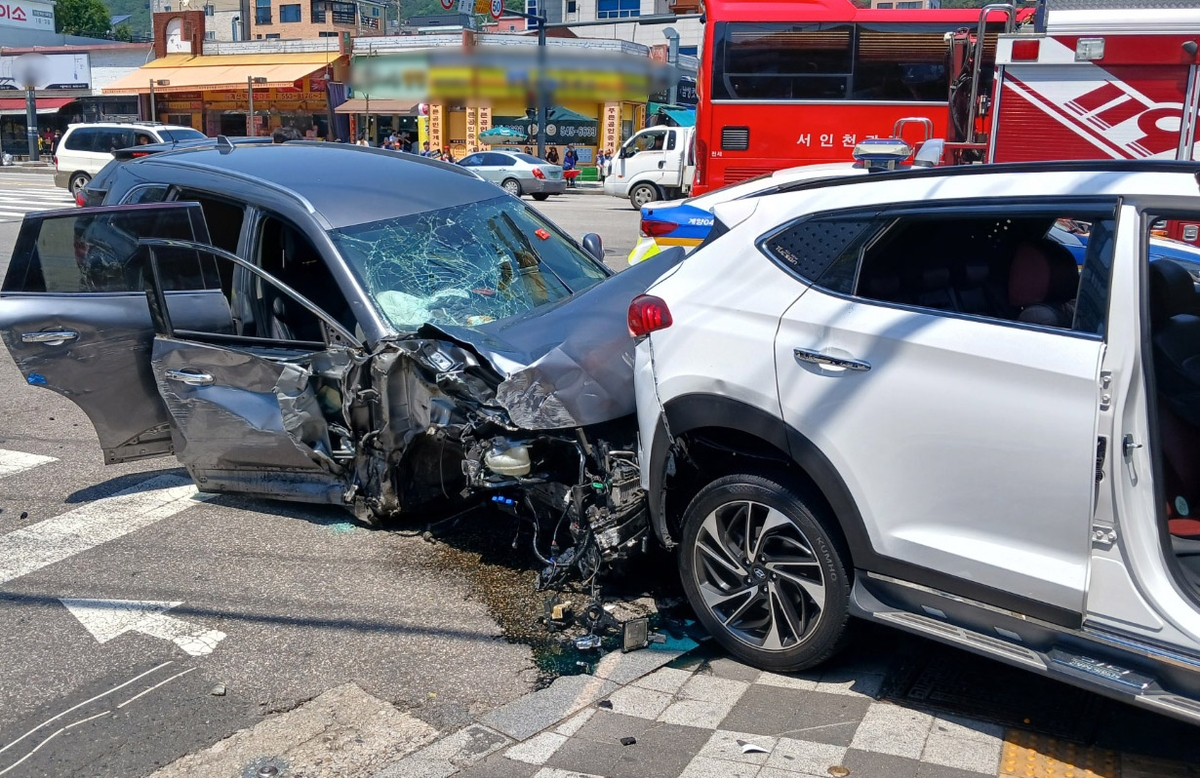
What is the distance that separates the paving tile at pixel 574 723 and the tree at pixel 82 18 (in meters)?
110

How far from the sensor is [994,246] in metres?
3.70

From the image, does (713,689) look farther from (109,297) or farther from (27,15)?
(27,15)

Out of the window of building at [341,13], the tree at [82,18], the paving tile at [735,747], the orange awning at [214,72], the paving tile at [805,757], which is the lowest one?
the paving tile at [735,747]

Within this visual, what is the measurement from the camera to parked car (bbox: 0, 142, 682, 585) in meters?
4.66

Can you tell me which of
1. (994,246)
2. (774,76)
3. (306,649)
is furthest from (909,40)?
(306,649)

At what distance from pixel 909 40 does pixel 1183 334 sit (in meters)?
12.5

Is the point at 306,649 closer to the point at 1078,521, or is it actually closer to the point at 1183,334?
the point at 1078,521

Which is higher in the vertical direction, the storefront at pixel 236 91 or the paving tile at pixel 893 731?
the storefront at pixel 236 91

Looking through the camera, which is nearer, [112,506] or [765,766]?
[765,766]

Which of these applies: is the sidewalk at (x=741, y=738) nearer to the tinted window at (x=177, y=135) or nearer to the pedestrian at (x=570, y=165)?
the tinted window at (x=177, y=135)

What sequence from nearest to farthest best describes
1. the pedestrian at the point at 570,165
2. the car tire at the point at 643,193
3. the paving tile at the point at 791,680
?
the paving tile at the point at 791,680, the car tire at the point at 643,193, the pedestrian at the point at 570,165

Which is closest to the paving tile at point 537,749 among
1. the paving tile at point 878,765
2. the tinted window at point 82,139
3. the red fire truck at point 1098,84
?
the paving tile at point 878,765

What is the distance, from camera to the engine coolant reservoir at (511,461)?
4.58 metres

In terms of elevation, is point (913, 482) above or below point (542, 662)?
above
